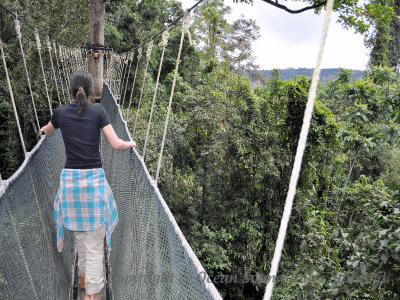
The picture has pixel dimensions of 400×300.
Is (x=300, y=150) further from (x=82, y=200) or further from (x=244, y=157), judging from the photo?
(x=244, y=157)

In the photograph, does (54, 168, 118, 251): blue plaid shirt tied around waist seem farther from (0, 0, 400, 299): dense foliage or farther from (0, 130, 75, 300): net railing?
(0, 0, 400, 299): dense foliage

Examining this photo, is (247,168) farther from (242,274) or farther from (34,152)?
(34,152)

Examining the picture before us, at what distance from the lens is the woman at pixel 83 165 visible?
44.9 inches

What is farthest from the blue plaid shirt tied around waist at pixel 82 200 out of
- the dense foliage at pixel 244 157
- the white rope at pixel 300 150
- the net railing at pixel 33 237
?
the dense foliage at pixel 244 157

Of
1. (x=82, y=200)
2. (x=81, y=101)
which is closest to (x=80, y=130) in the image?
(x=81, y=101)

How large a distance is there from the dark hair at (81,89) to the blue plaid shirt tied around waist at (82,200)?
0.25m

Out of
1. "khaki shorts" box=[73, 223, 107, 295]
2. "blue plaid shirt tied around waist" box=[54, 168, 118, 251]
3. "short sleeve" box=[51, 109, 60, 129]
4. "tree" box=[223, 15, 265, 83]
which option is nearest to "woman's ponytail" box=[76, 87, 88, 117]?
"short sleeve" box=[51, 109, 60, 129]

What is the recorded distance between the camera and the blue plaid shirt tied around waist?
1.17m

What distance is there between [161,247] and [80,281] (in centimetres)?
95

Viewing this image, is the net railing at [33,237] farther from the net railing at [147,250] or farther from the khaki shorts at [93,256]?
the net railing at [147,250]

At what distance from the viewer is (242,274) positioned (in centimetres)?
427

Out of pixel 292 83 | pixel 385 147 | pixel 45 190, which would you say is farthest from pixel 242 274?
pixel 385 147

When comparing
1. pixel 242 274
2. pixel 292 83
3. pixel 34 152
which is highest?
pixel 292 83

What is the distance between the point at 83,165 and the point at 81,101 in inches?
10.0
